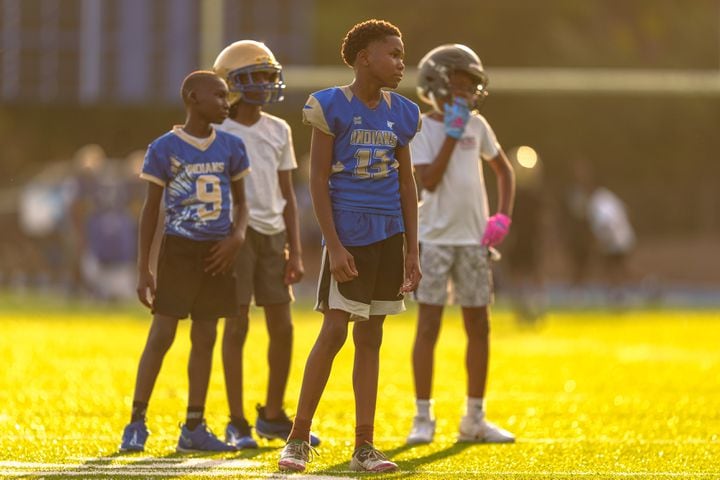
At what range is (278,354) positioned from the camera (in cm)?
775

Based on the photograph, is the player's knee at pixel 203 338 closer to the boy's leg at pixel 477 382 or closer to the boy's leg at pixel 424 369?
the boy's leg at pixel 424 369

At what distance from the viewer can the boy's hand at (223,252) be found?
707 centimetres

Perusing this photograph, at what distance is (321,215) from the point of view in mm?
6320

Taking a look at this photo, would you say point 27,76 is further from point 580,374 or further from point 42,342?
point 580,374

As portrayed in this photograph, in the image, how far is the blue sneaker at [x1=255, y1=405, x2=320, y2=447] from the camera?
764 centimetres

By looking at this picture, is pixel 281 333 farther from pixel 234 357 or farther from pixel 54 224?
pixel 54 224

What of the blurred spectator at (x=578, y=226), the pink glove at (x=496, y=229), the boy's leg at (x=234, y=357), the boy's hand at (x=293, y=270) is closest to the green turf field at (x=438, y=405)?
the boy's leg at (x=234, y=357)

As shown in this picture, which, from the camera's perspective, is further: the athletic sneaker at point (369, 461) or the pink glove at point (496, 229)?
the pink glove at point (496, 229)

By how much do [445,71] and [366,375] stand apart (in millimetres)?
1817

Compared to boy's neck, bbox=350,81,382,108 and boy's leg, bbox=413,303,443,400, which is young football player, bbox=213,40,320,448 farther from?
boy's neck, bbox=350,81,382,108

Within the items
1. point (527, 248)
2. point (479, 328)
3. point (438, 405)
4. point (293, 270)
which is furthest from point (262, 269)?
point (527, 248)

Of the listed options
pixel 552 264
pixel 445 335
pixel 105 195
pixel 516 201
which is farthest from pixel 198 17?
pixel 552 264

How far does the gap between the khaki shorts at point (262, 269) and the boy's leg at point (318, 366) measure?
3.47 ft

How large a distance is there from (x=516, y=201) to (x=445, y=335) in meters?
2.67
